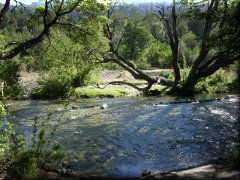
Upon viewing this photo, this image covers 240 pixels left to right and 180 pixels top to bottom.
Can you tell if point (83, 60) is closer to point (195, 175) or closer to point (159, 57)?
point (195, 175)

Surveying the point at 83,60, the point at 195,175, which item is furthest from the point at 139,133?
the point at 83,60

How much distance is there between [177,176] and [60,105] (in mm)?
16478

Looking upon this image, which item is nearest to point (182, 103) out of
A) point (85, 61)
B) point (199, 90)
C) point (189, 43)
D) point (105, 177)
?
point (199, 90)

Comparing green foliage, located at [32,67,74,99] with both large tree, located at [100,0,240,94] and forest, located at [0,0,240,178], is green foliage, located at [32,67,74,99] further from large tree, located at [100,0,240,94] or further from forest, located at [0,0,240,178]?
large tree, located at [100,0,240,94]

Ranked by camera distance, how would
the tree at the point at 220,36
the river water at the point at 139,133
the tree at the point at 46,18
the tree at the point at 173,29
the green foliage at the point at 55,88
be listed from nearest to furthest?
the river water at the point at 139,133, the tree at the point at 46,18, the tree at the point at 220,36, the tree at the point at 173,29, the green foliage at the point at 55,88

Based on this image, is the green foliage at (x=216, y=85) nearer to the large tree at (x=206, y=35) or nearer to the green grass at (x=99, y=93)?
the large tree at (x=206, y=35)

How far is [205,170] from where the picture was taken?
868cm

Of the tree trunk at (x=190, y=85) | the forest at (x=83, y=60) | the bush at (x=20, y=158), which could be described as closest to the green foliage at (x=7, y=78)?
the forest at (x=83, y=60)

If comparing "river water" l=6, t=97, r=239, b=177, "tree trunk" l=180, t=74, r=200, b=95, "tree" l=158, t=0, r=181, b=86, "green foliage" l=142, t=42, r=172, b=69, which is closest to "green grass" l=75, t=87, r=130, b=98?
"river water" l=6, t=97, r=239, b=177

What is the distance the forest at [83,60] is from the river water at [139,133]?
1.00m

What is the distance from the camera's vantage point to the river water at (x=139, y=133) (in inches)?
411

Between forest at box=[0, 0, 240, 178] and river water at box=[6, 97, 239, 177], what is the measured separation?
1.00 meters

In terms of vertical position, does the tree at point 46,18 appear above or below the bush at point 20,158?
above

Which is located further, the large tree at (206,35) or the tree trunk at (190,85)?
the tree trunk at (190,85)
